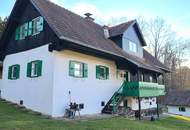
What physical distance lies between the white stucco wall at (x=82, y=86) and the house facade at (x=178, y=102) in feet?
89.8

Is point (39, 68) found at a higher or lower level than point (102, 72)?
higher

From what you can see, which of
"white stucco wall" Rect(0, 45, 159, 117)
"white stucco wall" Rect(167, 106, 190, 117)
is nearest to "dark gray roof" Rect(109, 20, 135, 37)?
"white stucco wall" Rect(0, 45, 159, 117)

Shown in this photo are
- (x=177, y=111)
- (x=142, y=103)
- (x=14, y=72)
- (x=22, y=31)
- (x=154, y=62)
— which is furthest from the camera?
(x=177, y=111)

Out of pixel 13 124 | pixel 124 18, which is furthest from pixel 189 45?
pixel 13 124

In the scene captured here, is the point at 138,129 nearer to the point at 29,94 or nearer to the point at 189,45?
the point at 29,94

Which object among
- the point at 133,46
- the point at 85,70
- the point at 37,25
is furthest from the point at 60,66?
the point at 133,46

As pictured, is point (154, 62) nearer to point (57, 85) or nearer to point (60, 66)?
point (60, 66)

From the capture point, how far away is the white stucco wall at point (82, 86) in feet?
41.9

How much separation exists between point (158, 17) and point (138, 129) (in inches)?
1460

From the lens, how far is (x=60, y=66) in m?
13.0

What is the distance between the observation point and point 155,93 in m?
18.7

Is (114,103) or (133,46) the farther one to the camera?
(133,46)

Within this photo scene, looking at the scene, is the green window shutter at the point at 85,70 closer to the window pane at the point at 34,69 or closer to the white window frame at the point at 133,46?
the window pane at the point at 34,69

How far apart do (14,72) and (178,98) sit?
33.9m
